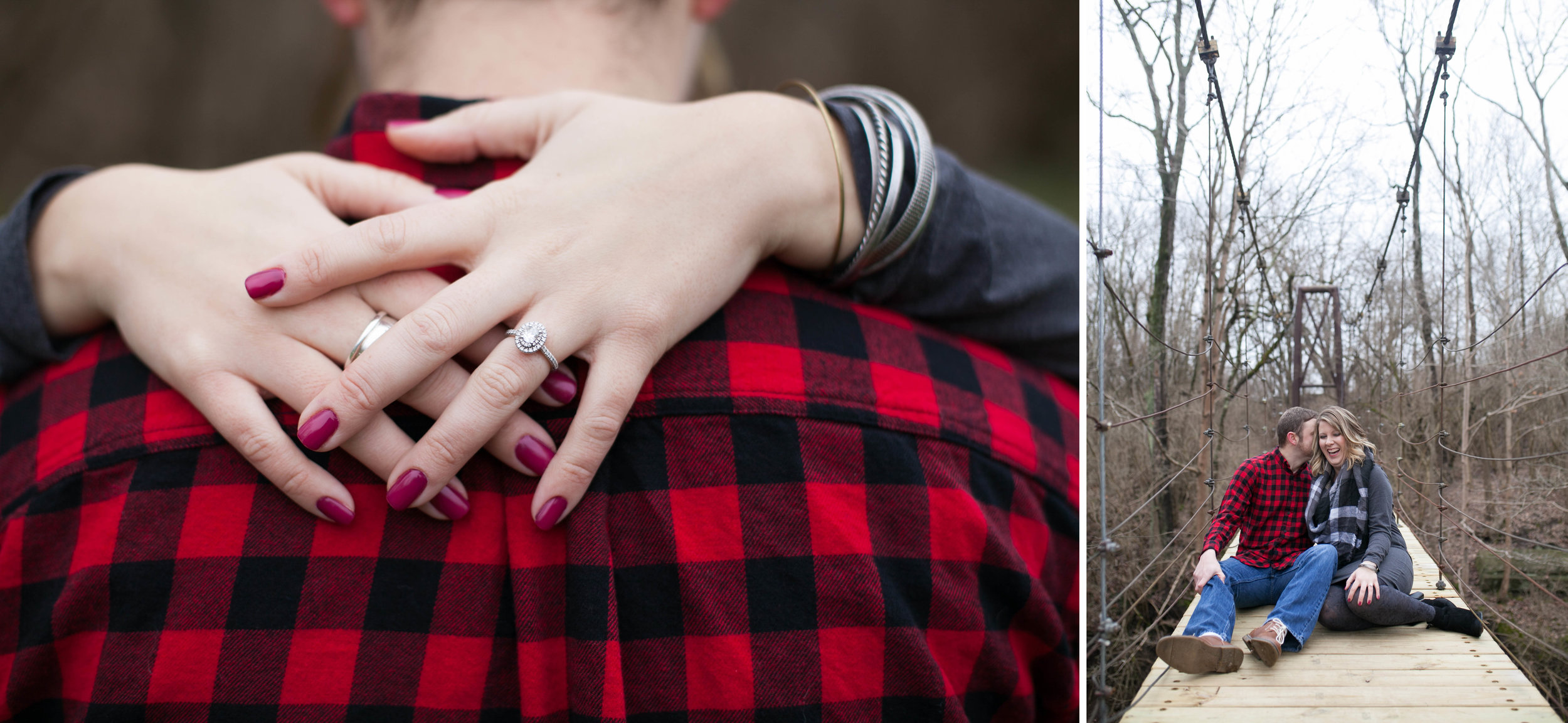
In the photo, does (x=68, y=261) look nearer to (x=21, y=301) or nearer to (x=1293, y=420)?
(x=21, y=301)

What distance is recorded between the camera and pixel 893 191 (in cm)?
46

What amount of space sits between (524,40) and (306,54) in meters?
1.34

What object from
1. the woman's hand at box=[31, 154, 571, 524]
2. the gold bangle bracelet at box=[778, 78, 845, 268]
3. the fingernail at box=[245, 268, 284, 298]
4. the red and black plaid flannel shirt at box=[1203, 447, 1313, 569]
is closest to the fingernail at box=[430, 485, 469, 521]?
the woman's hand at box=[31, 154, 571, 524]

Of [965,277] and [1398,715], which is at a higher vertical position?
[965,277]

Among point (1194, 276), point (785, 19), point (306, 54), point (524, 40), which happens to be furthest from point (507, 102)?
point (306, 54)

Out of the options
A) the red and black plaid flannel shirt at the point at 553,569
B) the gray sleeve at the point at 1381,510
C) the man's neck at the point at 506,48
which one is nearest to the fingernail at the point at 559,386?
the red and black plaid flannel shirt at the point at 553,569

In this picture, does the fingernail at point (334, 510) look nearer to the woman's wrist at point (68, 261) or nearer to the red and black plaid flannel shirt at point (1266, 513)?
the woman's wrist at point (68, 261)

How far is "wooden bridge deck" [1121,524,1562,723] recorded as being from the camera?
0.95 feet

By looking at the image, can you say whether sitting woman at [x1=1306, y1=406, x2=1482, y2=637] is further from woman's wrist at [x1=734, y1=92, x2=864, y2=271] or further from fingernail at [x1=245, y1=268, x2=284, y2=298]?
fingernail at [x1=245, y1=268, x2=284, y2=298]

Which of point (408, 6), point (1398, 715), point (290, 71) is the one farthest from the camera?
Answer: point (290, 71)

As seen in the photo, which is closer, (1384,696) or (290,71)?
(1384,696)

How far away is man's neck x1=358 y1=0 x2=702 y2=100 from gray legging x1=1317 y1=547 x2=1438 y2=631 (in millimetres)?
497

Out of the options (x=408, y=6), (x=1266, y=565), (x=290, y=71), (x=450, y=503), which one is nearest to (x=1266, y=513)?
Answer: (x=1266, y=565)

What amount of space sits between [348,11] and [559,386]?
408 millimetres
